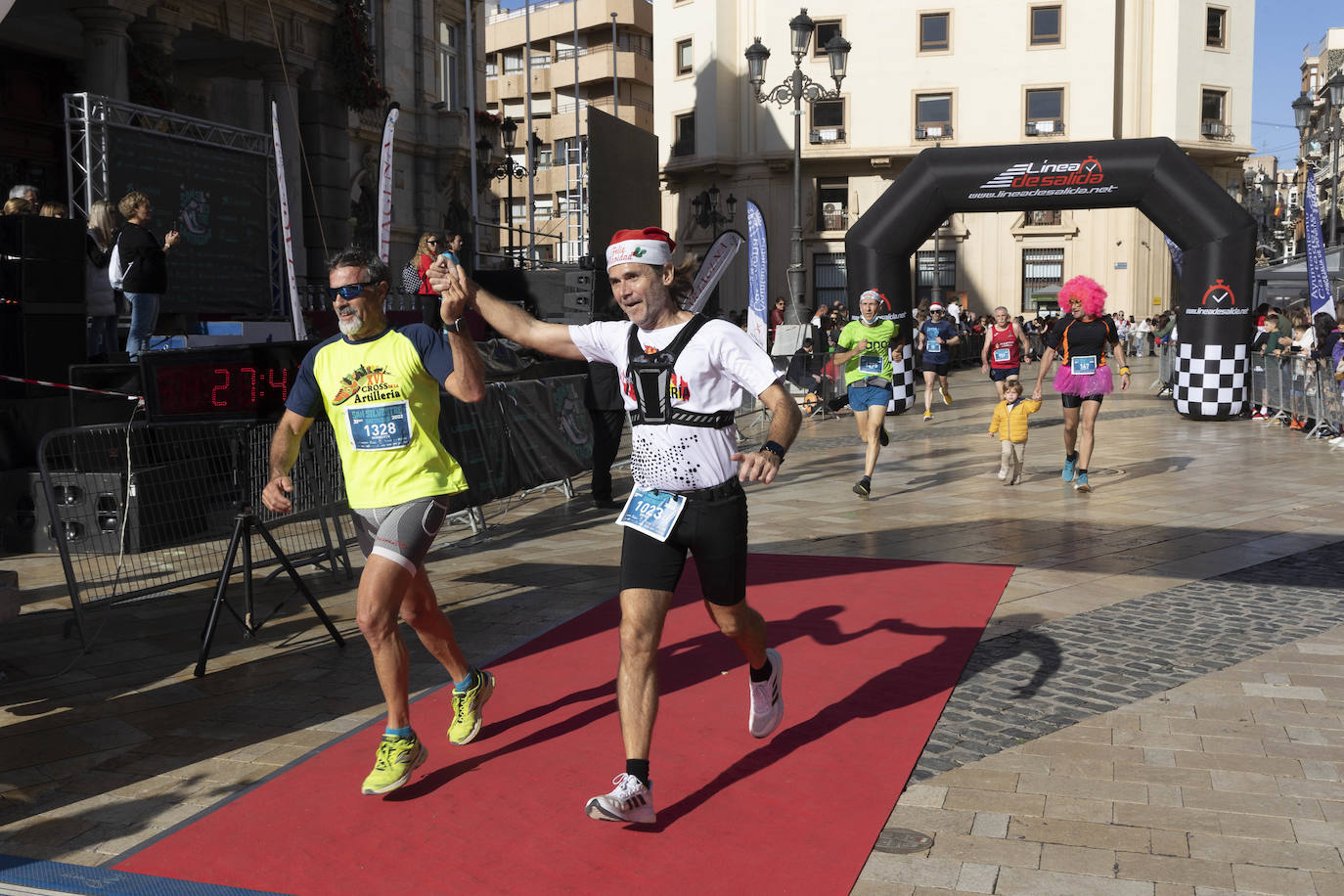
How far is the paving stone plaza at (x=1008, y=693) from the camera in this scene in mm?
3941

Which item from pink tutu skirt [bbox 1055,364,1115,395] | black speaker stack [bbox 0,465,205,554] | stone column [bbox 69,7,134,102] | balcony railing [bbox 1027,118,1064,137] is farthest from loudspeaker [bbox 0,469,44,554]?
balcony railing [bbox 1027,118,1064,137]

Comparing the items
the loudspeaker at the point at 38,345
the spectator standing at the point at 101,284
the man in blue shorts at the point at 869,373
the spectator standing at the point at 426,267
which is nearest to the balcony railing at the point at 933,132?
the man in blue shorts at the point at 869,373

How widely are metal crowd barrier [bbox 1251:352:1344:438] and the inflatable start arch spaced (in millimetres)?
444

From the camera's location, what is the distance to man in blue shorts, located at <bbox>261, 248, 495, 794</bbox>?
14.6 feet

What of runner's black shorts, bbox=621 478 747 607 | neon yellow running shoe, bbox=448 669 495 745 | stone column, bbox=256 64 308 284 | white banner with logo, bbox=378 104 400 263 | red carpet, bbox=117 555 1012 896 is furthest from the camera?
stone column, bbox=256 64 308 284

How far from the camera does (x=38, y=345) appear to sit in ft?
31.7

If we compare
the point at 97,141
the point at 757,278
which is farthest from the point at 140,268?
the point at 757,278

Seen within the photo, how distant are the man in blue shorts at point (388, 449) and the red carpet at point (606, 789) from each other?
0.95 ft

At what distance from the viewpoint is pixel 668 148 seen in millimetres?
52094

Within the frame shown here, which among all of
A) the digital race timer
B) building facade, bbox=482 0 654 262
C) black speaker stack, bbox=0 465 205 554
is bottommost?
black speaker stack, bbox=0 465 205 554

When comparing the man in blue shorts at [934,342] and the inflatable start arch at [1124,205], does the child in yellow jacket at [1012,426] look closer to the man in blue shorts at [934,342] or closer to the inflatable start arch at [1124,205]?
the inflatable start arch at [1124,205]

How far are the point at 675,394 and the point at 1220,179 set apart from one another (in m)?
50.6

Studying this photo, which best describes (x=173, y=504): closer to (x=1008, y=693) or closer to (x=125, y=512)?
(x=125, y=512)

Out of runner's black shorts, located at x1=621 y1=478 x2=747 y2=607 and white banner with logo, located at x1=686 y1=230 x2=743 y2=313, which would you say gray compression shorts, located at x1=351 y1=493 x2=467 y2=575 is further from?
white banner with logo, located at x1=686 y1=230 x2=743 y2=313
